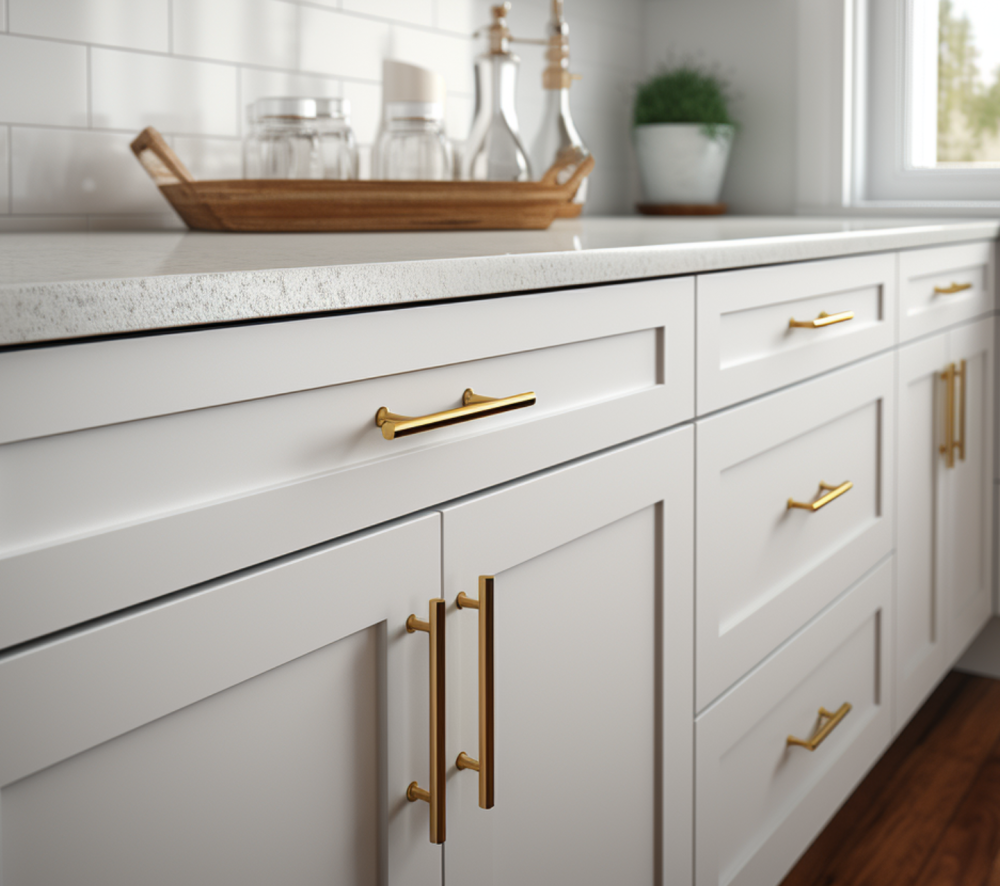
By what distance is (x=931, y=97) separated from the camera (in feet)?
7.37

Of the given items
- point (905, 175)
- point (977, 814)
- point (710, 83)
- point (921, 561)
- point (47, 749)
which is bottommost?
point (977, 814)

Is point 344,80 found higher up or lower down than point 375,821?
higher up

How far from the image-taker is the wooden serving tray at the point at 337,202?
42.7 inches

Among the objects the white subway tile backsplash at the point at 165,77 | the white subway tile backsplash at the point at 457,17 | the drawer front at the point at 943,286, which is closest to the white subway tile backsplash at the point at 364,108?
the white subway tile backsplash at the point at 165,77

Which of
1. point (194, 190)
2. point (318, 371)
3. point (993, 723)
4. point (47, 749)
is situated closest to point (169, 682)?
point (47, 749)

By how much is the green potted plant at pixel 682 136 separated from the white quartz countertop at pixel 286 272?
119 cm

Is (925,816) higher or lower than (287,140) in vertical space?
lower

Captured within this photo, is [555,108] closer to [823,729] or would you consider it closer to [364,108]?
[364,108]

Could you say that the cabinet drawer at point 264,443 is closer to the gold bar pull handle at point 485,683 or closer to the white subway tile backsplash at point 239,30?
the gold bar pull handle at point 485,683

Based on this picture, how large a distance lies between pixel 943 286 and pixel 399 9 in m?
1.00

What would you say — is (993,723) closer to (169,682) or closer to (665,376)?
(665,376)

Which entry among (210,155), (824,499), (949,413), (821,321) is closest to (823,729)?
(824,499)

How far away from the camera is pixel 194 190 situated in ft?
3.57

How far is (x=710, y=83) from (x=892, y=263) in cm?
96
